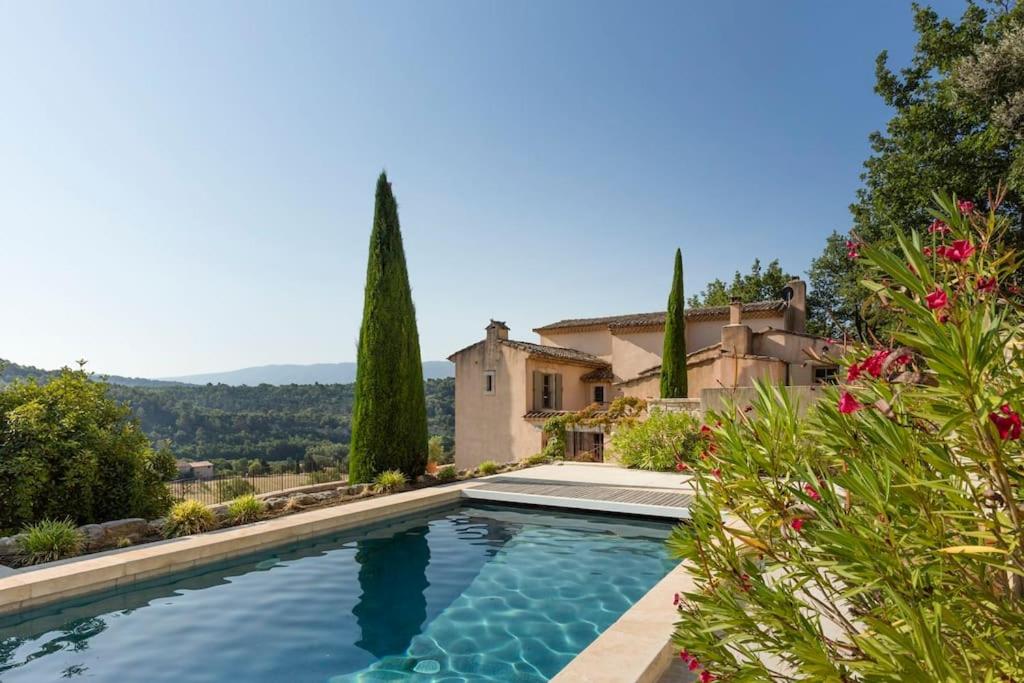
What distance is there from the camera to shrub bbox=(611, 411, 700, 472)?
16.3 meters

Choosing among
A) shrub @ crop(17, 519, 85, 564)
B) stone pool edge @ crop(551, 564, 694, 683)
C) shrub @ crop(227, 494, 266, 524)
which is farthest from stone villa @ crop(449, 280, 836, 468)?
stone pool edge @ crop(551, 564, 694, 683)

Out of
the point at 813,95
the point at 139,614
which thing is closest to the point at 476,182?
the point at 813,95

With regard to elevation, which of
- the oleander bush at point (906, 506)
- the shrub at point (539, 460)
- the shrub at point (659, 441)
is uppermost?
the oleander bush at point (906, 506)

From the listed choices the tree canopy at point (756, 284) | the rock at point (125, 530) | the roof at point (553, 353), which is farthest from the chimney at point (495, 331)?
the tree canopy at point (756, 284)

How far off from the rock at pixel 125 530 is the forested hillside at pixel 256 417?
98.1 feet

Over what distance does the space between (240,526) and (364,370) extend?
5.62 metres

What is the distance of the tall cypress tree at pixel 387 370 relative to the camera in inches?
567

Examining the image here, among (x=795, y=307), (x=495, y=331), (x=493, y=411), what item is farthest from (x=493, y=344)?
(x=795, y=307)

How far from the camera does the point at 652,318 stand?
3058cm

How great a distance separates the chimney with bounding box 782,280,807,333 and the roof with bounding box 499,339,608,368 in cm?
973

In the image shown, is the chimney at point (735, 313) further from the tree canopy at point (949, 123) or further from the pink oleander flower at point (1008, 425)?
the pink oleander flower at point (1008, 425)

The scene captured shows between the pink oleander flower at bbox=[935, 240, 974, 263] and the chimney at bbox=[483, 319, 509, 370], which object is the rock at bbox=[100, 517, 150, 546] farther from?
the chimney at bbox=[483, 319, 509, 370]

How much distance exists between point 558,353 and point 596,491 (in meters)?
16.1

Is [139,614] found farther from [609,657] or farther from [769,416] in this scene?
[769,416]
